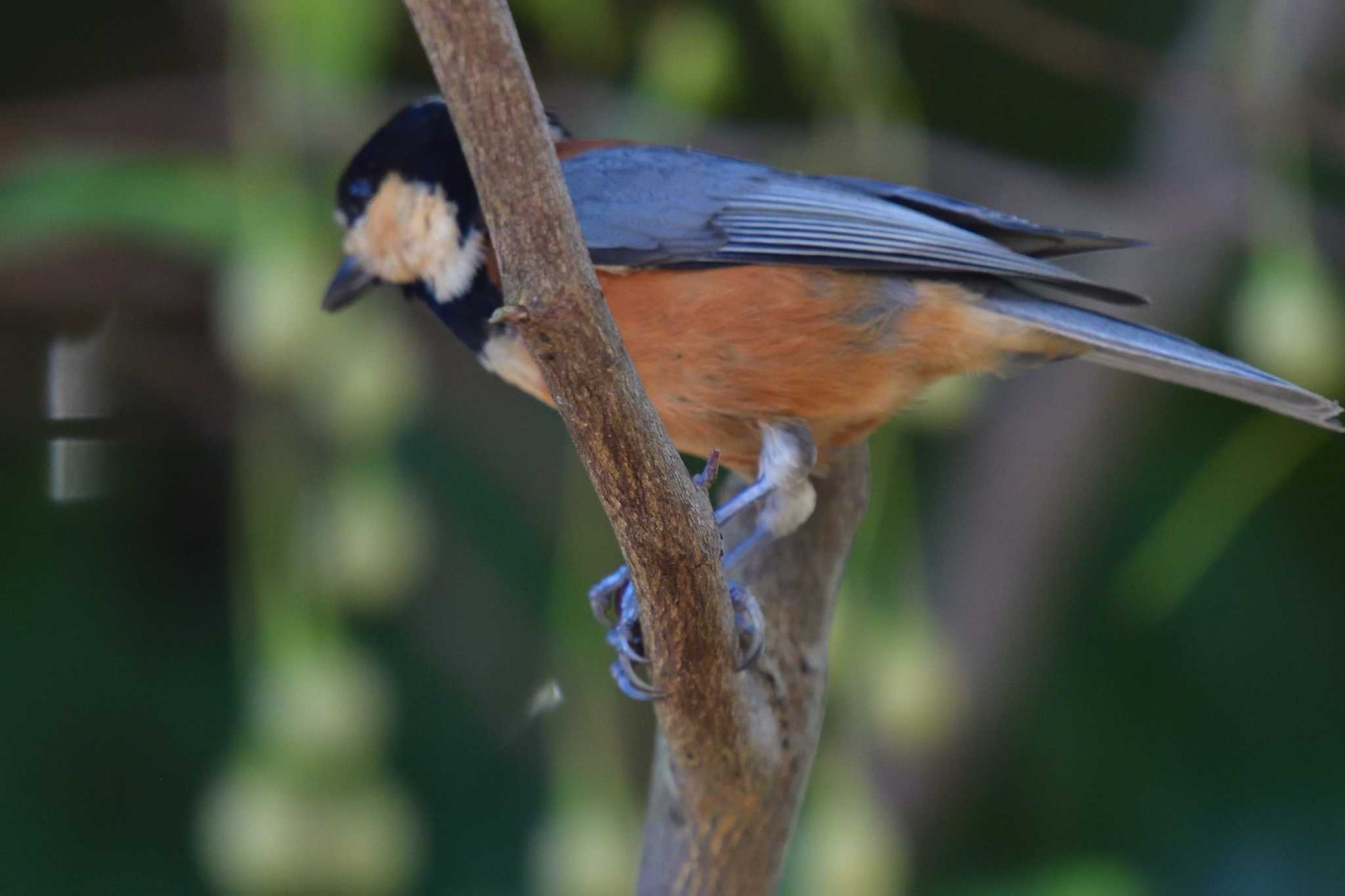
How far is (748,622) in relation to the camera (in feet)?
4.89

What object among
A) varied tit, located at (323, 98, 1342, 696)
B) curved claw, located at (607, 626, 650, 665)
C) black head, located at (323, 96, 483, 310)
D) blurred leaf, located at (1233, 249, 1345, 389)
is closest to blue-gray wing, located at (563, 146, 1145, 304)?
varied tit, located at (323, 98, 1342, 696)

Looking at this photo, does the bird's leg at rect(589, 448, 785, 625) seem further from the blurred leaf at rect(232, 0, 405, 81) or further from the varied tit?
the blurred leaf at rect(232, 0, 405, 81)

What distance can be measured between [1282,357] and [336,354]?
52.1 inches

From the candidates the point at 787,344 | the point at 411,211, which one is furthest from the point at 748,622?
the point at 411,211

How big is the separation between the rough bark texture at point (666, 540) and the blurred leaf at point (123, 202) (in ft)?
3.67

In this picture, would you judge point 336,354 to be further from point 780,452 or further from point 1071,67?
point 1071,67

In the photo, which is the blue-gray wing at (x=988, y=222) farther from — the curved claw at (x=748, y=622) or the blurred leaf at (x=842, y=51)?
the curved claw at (x=748, y=622)

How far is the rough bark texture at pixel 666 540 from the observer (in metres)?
1.01

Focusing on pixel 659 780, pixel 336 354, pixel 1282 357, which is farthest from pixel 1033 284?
pixel 336 354

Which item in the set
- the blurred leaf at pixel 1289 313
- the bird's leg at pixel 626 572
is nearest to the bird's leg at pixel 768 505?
the bird's leg at pixel 626 572

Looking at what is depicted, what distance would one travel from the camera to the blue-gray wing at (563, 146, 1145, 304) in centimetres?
163

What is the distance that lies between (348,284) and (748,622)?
0.78 meters

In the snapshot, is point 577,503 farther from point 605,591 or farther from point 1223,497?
point 1223,497

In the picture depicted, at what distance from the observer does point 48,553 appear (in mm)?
2822
